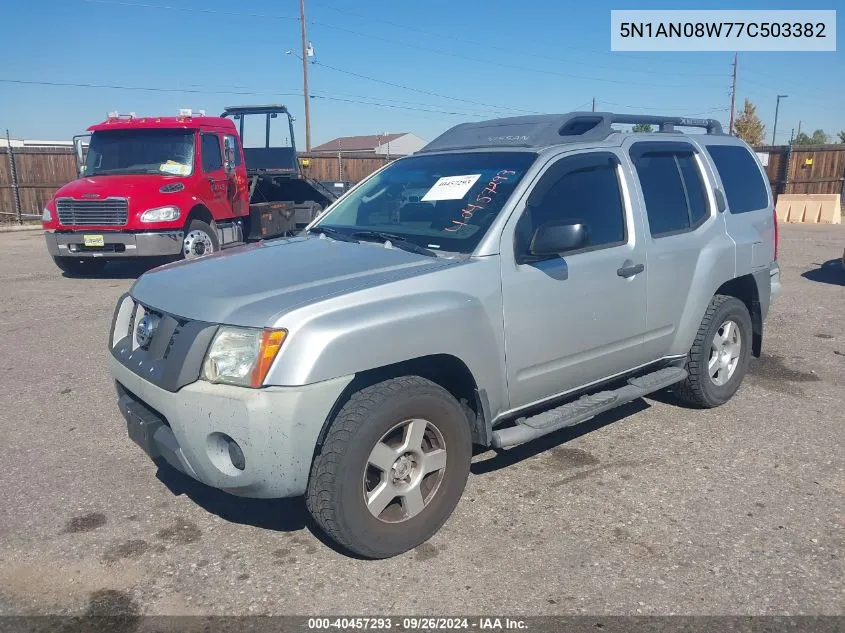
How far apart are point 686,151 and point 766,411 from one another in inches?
75.6

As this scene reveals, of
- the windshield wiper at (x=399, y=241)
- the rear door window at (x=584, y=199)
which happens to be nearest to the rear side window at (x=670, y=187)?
the rear door window at (x=584, y=199)

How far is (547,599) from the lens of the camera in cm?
280

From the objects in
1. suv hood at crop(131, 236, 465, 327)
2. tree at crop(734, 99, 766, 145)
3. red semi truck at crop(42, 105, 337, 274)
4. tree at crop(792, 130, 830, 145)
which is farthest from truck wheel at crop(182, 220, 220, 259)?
tree at crop(792, 130, 830, 145)

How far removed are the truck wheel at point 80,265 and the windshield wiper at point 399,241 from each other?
8146mm

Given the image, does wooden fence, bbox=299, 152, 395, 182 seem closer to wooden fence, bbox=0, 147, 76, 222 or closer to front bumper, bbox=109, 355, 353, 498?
wooden fence, bbox=0, 147, 76, 222

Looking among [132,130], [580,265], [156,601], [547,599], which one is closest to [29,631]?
[156,601]

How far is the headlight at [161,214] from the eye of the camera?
9.94 metres

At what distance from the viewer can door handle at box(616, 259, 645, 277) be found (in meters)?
3.91

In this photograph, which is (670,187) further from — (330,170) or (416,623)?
(330,170)

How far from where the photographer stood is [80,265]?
1119 centimetres

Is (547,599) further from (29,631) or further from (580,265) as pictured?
(29,631)

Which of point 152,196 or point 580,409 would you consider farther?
point 152,196

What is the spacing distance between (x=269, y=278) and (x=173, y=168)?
27.1ft

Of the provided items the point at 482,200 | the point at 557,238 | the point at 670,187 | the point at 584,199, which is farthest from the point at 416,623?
the point at 670,187
